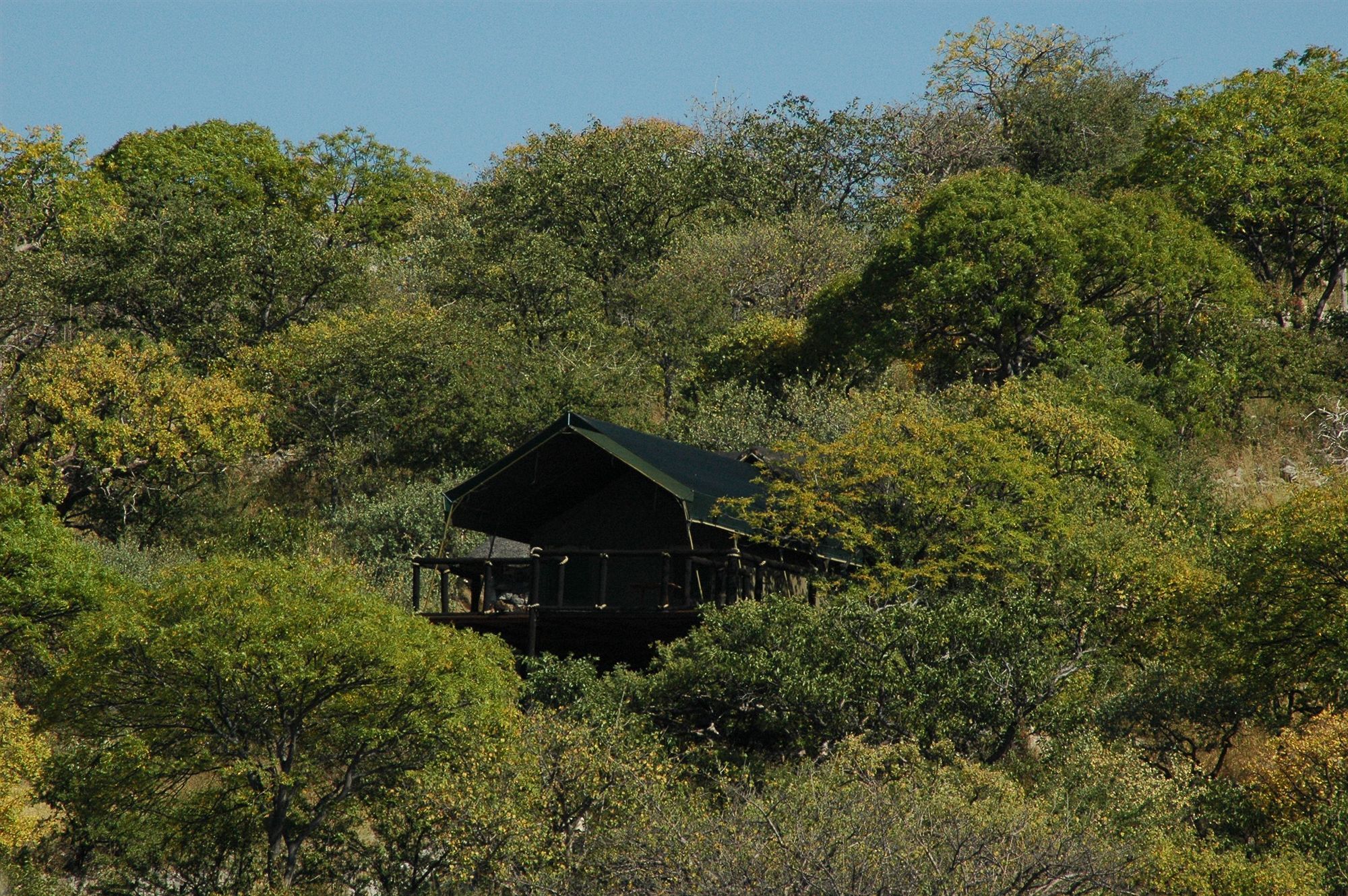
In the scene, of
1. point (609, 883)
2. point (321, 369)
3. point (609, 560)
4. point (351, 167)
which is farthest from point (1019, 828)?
point (351, 167)

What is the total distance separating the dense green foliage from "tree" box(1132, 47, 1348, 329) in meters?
0.14

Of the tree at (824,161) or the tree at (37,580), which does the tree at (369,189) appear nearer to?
the tree at (824,161)

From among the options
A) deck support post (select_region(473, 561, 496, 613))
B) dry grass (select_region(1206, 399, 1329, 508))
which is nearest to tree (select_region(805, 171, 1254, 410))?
dry grass (select_region(1206, 399, 1329, 508))

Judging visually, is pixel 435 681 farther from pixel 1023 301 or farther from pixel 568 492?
pixel 1023 301

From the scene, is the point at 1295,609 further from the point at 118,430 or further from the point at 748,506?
the point at 118,430

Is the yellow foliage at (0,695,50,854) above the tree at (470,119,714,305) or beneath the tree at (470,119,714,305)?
beneath

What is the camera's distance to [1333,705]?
2331 centimetres

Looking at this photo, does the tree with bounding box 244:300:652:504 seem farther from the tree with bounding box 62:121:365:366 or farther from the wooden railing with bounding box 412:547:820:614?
the wooden railing with bounding box 412:547:820:614

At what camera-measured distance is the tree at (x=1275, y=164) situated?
142ft

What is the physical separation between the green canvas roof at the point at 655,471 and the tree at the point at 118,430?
1415cm

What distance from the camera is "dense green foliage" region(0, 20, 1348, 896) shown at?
21266mm

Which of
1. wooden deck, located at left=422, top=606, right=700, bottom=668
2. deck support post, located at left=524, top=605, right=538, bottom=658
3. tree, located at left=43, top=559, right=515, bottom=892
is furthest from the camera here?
wooden deck, located at left=422, top=606, right=700, bottom=668

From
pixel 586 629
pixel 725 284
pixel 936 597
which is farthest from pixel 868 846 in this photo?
pixel 725 284

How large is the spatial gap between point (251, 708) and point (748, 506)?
928 centimetres
